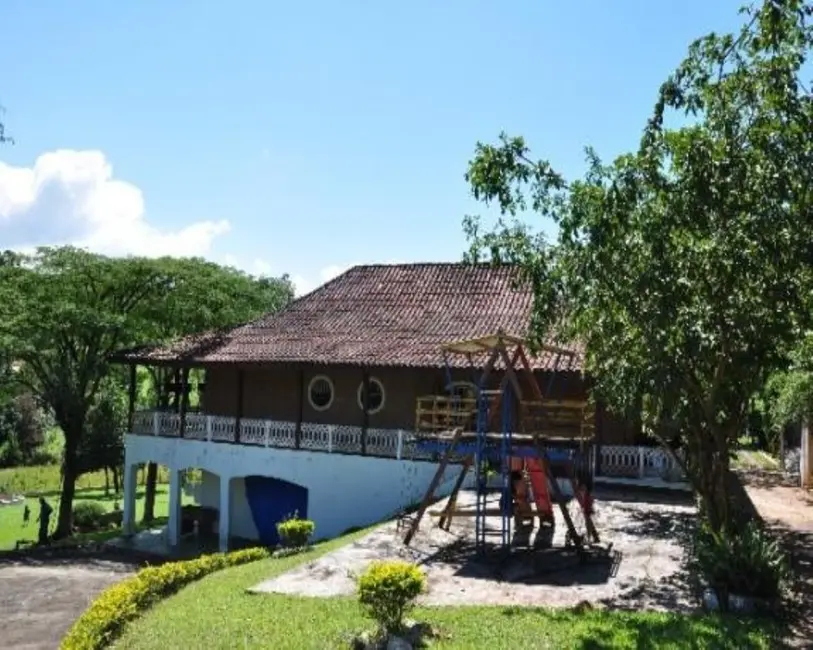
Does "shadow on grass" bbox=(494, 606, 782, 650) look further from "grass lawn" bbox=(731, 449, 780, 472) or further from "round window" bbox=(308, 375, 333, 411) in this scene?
"grass lawn" bbox=(731, 449, 780, 472)

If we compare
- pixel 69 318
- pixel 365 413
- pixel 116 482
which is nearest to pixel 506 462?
pixel 365 413

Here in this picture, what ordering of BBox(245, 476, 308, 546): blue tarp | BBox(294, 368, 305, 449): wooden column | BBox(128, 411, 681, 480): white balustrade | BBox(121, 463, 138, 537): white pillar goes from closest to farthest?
BBox(128, 411, 681, 480): white balustrade, BBox(294, 368, 305, 449): wooden column, BBox(245, 476, 308, 546): blue tarp, BBox(121, 463, 138, 537): white pillar

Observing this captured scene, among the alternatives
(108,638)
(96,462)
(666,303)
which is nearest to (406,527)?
(108,638)

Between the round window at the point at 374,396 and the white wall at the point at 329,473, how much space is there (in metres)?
1.98

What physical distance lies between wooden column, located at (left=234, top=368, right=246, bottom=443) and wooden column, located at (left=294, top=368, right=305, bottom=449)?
155 centimetres

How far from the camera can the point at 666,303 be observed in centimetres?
993

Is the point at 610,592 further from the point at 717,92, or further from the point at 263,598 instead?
the point at 717,92

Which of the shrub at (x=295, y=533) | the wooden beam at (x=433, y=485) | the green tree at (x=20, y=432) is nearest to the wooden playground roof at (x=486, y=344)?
the wooden beam at (x=433, y=485)

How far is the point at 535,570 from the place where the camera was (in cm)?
1239

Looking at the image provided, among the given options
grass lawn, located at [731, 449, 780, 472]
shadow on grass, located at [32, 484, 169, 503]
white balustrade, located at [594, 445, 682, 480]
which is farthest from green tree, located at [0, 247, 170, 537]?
grass lawn, located at [731, 449, 780, 472]

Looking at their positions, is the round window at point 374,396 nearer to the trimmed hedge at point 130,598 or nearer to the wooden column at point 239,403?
the wooden column at point 239,403

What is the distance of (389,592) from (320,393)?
14.5 meters

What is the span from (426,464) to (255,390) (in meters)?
6.65

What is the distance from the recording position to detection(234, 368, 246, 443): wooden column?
880 inches
